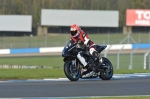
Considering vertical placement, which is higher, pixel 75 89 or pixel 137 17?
pixel 137 17

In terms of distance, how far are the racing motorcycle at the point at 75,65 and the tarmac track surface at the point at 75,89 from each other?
75 cm

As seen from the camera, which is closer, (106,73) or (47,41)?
(106,73)

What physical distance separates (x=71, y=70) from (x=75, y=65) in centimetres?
19

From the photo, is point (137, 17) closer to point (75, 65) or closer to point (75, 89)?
point (75, 65)

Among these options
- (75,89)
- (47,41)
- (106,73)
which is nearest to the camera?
(75,89)

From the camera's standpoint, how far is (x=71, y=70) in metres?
14.6

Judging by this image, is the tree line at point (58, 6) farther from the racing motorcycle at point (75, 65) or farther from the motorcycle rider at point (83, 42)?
the motorcycle rider at point (83, 42)

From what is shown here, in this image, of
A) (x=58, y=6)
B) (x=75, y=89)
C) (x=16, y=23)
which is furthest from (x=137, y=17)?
(x=75, y=89)

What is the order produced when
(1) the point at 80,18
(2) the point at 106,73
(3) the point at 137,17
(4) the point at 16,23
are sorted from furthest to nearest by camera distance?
(3) the point at 137,17, (1) the point at 80,18, (4) the point at 16,23, (2) the point at 106,73

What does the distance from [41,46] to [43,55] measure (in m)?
2.44

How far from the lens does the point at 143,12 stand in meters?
60.2

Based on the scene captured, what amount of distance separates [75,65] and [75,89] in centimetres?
247

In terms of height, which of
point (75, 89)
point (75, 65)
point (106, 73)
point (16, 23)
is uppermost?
point (16, 23)

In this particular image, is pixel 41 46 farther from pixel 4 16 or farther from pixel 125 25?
pixel 125 25
